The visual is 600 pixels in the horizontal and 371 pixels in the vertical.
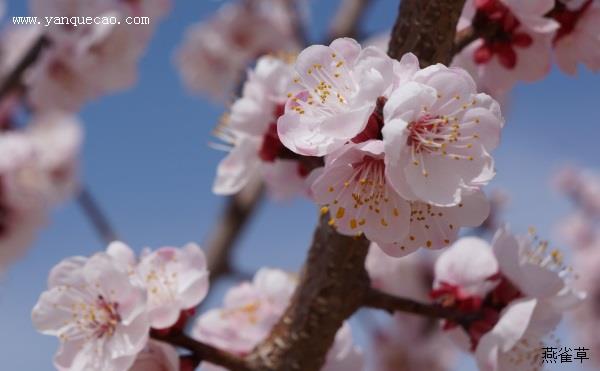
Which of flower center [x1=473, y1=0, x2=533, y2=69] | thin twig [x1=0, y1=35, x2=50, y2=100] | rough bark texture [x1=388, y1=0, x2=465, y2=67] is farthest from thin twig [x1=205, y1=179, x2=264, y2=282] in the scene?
rough bark texture [x1=388, y1=0, x2=465, y2=67]

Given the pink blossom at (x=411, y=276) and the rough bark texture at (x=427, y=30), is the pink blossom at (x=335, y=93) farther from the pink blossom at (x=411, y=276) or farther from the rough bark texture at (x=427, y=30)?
the pink blossom at (x=411, y=276)

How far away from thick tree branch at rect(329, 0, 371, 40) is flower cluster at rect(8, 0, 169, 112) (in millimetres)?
1492

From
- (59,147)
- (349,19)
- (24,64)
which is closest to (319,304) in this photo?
(24,64)

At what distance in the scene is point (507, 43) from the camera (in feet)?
4.08

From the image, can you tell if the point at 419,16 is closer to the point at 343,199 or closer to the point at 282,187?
the point at 343,199

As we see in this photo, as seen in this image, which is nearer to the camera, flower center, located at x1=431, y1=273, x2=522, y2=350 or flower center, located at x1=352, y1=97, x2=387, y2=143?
flower center, located at x1=352, y1=97, x2=387, y2=143

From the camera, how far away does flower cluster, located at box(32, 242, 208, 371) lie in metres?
1.11

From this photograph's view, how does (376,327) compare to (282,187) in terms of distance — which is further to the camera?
(376,327)

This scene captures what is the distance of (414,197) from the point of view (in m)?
0.83

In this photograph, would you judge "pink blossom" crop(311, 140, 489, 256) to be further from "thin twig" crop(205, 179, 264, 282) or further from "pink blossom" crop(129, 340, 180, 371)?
"thin twig" crop(205, 179, 264, 282)

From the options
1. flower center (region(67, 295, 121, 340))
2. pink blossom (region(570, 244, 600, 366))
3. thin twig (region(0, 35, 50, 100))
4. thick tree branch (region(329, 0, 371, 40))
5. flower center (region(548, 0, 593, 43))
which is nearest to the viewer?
flower center (region(67, 295, 121, 340))

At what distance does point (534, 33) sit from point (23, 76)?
6.21 feet

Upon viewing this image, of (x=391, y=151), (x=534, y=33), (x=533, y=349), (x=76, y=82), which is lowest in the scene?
(x=533, y=349)

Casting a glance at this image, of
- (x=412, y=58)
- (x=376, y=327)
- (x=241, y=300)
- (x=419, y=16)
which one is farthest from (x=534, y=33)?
(x=376, y=327)
